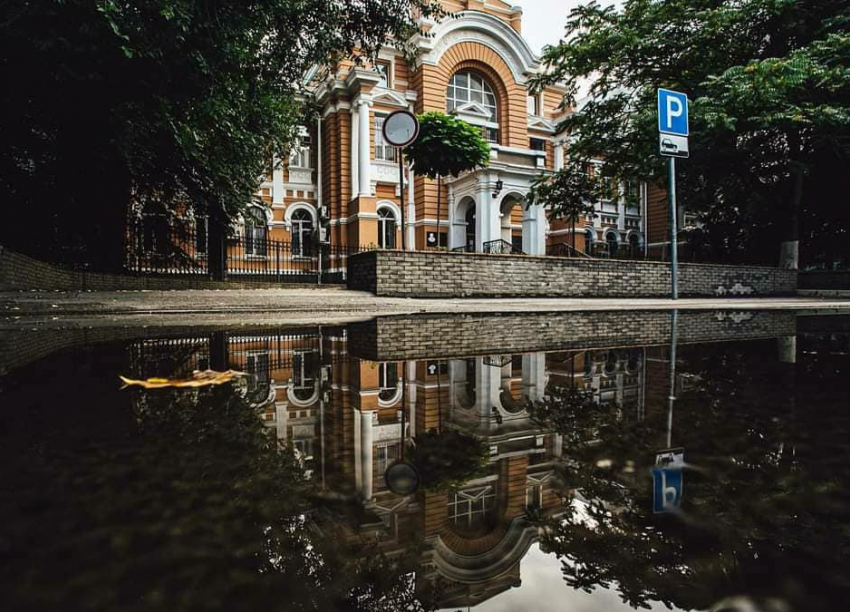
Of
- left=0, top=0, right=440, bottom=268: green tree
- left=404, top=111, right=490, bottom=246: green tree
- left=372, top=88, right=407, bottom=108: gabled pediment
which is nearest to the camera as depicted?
left=0, top=0, right=440, bottom=268: green tree

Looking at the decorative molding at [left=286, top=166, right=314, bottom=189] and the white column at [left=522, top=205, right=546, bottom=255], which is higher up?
the decorative molding at [left=286, top=166, right=314, bottom=189]

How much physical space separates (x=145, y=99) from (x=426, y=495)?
736 cm

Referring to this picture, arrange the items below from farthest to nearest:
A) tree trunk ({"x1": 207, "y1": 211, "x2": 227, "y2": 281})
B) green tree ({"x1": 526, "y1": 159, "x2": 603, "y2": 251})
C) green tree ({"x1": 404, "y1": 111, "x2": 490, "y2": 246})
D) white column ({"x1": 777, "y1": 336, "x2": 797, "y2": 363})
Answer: green tree ({"x1": 526, "y1": 159, "x2": 603, "y2": 251}) < green tree ({"x1": 404, "y1": 111, "x2": 490, "y2": 246}) < tree trunk ({"x1": 207, "y1": 211, "x2": 227, "y2": 281}) < white column ({"x1": 777, "y1": 336, "x2": 797, "y2": 363})

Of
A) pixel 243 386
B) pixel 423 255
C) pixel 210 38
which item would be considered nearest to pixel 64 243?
pixel 210 38

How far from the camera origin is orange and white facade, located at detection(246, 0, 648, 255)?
20.9 m

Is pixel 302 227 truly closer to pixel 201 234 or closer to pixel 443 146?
pixel 201 234

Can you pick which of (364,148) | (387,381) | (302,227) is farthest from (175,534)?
(302,227)

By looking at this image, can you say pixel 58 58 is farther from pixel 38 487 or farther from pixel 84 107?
pixel 38 487

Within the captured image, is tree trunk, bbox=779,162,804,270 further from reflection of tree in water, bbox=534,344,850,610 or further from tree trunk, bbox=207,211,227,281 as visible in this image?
reflection of tree in water, bbox=534,344,850,610

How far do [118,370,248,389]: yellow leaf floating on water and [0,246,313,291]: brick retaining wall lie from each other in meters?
5.90

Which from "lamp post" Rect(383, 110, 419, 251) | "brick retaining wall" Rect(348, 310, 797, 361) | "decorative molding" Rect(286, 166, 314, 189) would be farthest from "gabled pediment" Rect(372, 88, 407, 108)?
"brick retaining wall" Rect(348, 310, 797, 361)

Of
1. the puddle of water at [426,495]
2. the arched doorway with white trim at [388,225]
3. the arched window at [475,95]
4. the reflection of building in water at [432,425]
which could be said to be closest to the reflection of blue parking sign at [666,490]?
the puddle of water at [426,495]

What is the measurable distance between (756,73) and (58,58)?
573 inches

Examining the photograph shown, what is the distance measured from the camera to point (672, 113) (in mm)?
9227
